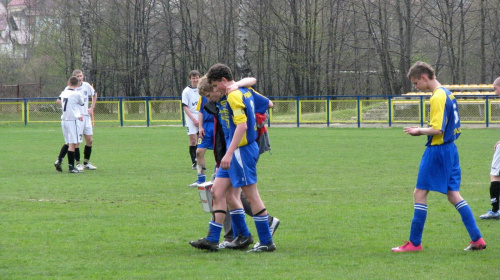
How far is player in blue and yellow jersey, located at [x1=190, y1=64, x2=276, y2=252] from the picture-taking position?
5.65 m

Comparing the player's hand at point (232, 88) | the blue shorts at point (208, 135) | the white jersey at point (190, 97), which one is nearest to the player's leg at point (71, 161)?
the white jersey at point (190, 97)

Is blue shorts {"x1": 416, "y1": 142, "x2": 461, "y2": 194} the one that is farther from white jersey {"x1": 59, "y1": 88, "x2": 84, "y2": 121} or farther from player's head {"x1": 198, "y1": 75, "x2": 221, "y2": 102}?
white jersey {"x1": 59, "y1": 88, "x2": 84, "y2": 121}

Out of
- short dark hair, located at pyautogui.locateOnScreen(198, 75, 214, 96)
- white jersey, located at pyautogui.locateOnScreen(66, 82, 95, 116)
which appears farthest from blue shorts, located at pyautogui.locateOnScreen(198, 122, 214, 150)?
white jersey, located at pyautogui.locateOnScreen(66, 82, 95, 116)

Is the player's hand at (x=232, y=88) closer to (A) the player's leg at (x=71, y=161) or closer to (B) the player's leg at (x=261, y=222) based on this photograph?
(B) the player's leg at (x=261, y=222)

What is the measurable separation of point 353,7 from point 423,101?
13.5 meters

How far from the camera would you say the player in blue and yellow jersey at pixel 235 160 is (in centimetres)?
565

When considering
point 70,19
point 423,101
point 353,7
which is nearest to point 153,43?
point 70,19

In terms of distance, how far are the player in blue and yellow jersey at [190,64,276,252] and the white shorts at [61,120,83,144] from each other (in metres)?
7.42

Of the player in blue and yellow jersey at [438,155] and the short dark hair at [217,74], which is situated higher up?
the short dark hair at [217,74]

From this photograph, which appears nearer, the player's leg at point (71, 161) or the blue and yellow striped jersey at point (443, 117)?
the blue and yellow striped jersey at point (443, 117)

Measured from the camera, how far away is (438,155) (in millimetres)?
5660

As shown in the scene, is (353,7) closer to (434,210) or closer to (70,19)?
(70,19)

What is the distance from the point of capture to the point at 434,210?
7.98 meters

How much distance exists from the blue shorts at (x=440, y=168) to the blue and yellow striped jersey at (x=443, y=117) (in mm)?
66
